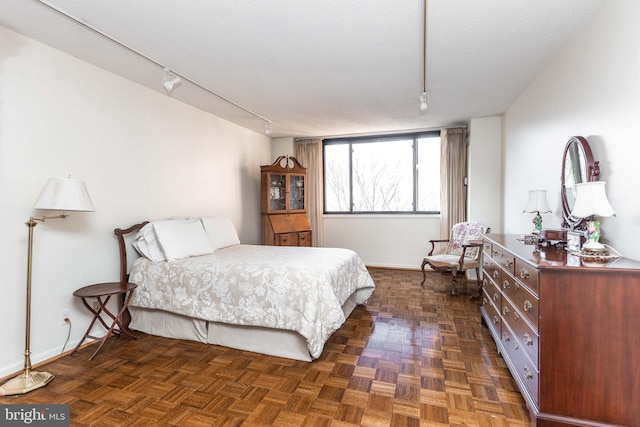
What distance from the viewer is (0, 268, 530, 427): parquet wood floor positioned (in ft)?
5.87

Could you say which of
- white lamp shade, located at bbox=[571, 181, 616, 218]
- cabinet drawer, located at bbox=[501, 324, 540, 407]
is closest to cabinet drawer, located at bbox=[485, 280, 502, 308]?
cabinet drawer, located at bbox=[501, 324, 540, 407]

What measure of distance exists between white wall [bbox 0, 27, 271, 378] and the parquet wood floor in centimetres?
48

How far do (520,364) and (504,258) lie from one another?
709 mm

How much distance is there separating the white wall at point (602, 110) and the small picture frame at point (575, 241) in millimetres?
147

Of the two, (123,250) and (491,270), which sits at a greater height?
(123,250)

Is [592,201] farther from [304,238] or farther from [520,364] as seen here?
[304,238]

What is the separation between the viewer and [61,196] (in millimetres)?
2227

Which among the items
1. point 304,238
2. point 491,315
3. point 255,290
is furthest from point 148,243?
point 491,315

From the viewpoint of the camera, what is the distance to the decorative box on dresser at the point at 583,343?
1.45 m

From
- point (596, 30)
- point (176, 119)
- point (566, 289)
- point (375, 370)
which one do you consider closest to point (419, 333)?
point (375, 370)

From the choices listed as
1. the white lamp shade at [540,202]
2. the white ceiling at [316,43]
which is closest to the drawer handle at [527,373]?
the white lamp shade at [540,202]

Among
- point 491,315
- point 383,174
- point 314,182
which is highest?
point 383,174

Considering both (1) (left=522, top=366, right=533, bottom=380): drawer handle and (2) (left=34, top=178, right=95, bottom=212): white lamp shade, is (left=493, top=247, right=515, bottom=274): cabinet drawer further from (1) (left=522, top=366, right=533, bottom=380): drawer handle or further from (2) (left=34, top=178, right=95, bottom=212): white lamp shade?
(2) (left=34, top=178, right=95, bottom=212): white lamp shade

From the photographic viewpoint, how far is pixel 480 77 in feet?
10.1
